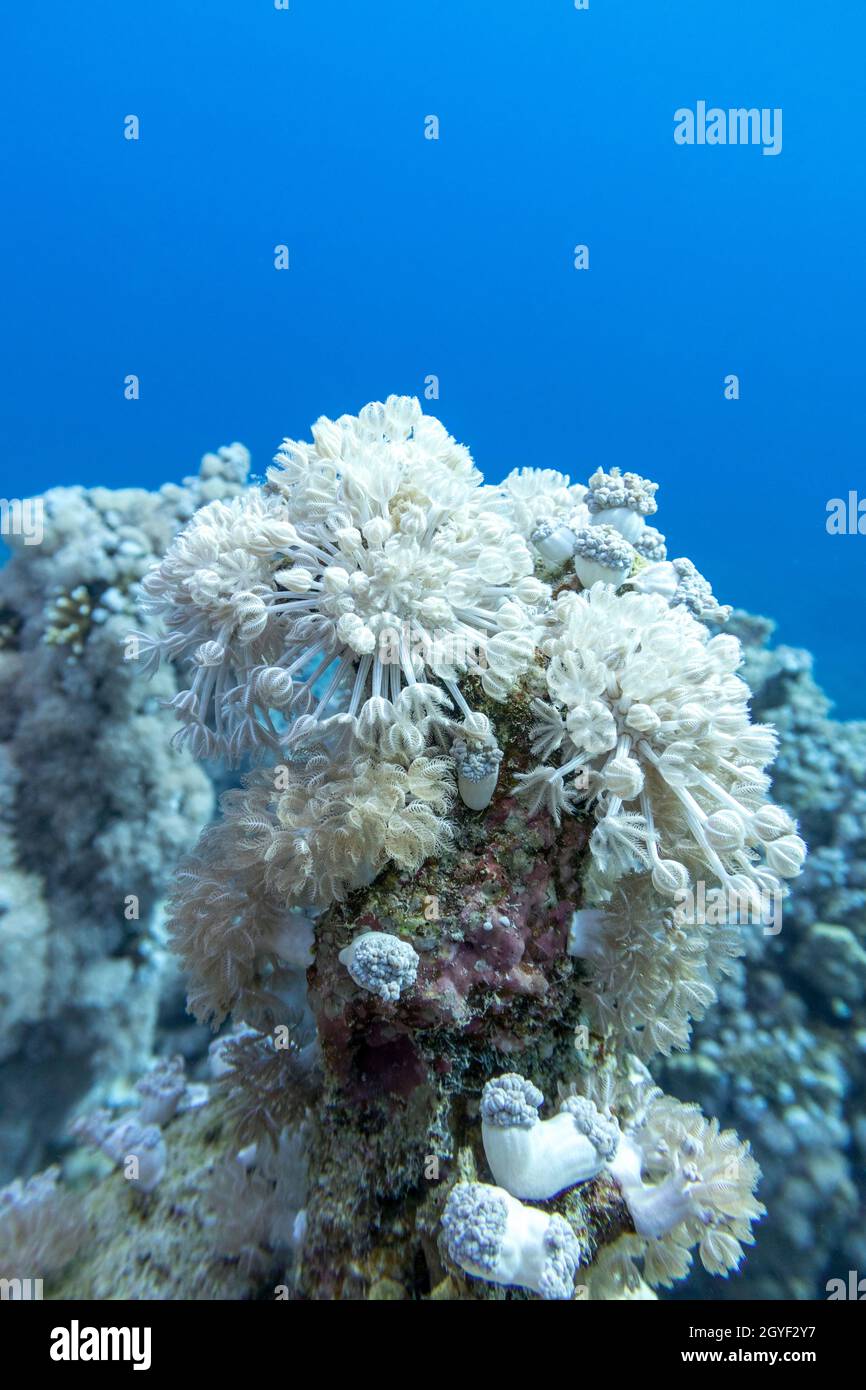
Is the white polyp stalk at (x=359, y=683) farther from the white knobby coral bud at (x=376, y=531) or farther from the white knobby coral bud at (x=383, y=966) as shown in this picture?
the white knobby coral bud at (x=383, y=966)

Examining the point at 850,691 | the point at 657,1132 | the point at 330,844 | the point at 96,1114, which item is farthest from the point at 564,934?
the point at 850,691

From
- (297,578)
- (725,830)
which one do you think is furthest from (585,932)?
(297,578)

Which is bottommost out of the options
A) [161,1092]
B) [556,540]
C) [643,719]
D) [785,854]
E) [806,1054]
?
[806,1054]

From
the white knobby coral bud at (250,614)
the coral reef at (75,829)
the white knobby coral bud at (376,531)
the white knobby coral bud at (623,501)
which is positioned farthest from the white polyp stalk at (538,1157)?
the coral reef at (75,829)

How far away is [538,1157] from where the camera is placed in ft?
8.50

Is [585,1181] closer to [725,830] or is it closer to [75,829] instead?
[725,830]

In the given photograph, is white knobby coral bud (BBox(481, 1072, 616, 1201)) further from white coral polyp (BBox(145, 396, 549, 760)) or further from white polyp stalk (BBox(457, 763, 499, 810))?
white coral polyp (BBox(145, 396, 549, 760))

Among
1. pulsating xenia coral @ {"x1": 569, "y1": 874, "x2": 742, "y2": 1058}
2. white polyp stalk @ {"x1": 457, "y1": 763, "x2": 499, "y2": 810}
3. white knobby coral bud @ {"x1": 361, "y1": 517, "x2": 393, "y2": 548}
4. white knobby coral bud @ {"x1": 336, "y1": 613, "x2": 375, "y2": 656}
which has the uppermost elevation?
white knobby coral bud @ {"x1": 361, "y1": 517, "x2": 393, "y2": 548}

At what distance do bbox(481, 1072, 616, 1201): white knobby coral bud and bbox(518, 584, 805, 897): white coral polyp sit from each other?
0.86 meters

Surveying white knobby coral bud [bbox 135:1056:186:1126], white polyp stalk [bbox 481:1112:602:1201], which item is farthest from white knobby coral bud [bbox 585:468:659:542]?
white knobby coral bud [bbox 135:1056:186:1126]

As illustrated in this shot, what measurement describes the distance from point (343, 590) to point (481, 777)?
89 cm

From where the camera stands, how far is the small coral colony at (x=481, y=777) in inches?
105

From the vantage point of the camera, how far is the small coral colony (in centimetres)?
268
